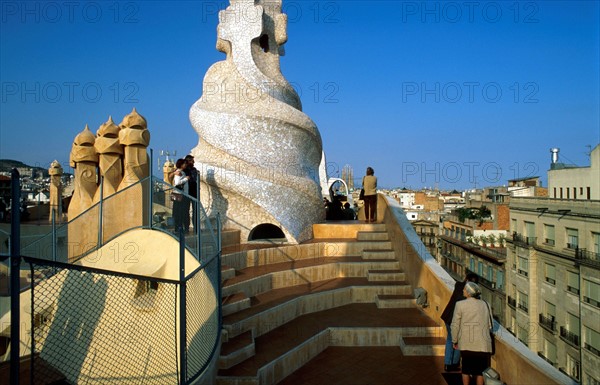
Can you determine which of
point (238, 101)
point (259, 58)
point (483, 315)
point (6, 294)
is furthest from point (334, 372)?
point (259, 58)

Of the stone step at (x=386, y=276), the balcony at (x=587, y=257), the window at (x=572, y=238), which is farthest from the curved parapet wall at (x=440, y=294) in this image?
the window at (x=572, y=238)

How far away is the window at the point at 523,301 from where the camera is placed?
81.0 ft

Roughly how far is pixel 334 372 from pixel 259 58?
8.67 meters

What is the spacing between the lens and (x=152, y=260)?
741 cm

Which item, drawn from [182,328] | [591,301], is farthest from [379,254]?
[591,301]

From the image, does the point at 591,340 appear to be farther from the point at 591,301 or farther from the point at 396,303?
the point at 396,303

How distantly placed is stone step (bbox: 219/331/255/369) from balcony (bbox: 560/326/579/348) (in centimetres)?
2013

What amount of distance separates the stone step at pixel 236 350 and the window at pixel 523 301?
78.9 ft

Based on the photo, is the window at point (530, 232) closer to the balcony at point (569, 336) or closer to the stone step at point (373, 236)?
the balcony at point (569, 336)

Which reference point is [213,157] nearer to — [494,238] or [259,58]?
[259,58]

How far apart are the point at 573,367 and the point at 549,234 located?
24.5 feet

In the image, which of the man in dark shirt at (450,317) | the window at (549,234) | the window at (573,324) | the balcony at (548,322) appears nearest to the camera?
the man in dark shirt at (450,317)

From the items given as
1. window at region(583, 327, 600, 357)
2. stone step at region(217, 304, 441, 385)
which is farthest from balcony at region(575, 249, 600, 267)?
stone step at region(217, 304, 441, 385)

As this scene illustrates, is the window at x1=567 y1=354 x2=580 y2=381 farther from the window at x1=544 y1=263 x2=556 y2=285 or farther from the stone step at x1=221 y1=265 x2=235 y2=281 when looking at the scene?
the stone step at x1=221 y1=265 x2=235 y2=281
